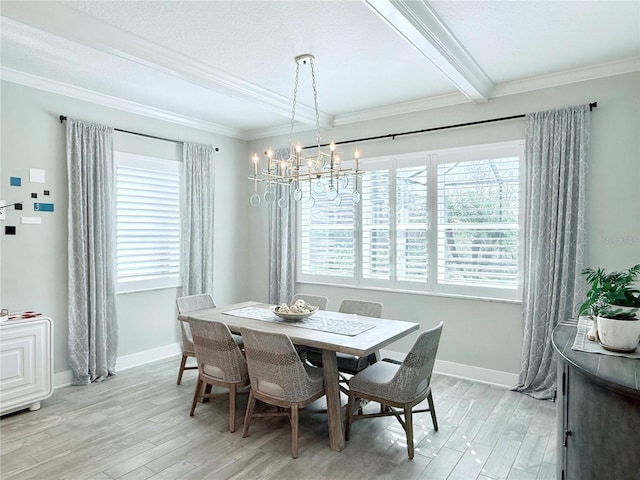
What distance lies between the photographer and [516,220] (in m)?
3.91

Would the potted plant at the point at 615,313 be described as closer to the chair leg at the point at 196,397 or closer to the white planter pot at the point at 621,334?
the white planter pot at the point at 621,334

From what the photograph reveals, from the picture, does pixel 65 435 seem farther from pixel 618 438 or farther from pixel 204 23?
pixel 618 438

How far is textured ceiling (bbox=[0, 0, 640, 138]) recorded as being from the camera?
2566 millimetres

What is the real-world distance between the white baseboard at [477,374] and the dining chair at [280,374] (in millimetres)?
1937

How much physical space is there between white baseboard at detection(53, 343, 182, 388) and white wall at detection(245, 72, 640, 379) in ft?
5.69

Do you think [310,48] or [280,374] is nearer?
[280,374]

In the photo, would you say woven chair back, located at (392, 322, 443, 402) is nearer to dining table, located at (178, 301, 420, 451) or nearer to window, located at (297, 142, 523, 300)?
dining table, located at (178, 301, 420, 451)

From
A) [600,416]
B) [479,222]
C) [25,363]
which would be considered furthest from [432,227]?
[25,363]

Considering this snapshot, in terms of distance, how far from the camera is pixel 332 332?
302 cm

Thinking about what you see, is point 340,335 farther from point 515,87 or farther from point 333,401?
point 515,87

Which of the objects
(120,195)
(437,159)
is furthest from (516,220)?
(120,195)

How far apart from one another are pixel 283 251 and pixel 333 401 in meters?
2.73

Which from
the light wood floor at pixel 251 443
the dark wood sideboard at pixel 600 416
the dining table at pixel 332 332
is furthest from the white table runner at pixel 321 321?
the dark wood sideboard at pixel 600 416

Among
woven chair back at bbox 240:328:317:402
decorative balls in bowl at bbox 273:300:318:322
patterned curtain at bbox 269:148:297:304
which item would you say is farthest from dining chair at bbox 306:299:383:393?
patterned curtain at bbox 269:148:297:304
